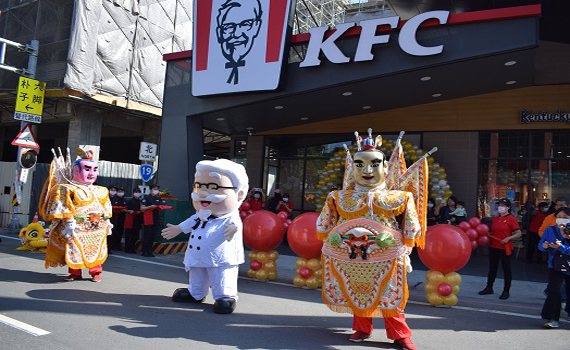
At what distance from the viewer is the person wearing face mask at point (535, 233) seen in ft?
35.4

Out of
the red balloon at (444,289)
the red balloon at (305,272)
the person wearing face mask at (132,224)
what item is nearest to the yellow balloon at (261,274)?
the red balloon at (305,272)

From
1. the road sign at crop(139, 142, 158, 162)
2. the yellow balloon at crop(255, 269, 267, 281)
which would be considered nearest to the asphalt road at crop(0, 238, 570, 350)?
the yellow balloon at crop(255, 269, 267, 281)

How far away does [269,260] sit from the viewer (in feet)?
25.2

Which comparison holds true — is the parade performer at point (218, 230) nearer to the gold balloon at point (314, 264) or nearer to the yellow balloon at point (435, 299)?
the gold balloon at point (314, 264)

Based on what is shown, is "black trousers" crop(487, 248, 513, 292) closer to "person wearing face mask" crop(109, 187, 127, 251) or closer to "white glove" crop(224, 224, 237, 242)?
"white glove" crop(224, 224, 237, 242)

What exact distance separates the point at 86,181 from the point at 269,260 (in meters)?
3.33

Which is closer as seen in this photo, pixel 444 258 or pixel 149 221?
pixel 444 258

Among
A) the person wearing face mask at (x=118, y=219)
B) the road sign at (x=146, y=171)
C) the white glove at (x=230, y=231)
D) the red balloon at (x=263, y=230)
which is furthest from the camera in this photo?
the road sign at (x=146, y=171)

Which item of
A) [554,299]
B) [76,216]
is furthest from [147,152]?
[554,299]

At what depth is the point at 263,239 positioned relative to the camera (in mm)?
7414

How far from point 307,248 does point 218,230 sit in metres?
2.11

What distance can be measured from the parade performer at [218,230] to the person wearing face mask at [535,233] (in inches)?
344

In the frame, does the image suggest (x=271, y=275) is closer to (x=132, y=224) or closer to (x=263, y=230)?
(x=263, y=230)

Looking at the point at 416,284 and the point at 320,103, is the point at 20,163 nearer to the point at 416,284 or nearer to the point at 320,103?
the point at 320,103
